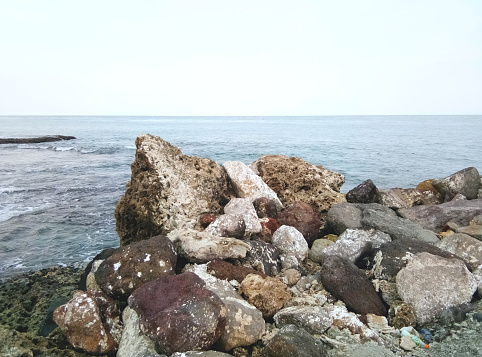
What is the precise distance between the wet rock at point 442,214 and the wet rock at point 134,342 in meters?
5.71

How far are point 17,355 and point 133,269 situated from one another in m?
1.41

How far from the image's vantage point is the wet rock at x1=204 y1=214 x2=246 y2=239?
5.86m

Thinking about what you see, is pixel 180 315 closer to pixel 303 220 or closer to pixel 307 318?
pixel 307 318

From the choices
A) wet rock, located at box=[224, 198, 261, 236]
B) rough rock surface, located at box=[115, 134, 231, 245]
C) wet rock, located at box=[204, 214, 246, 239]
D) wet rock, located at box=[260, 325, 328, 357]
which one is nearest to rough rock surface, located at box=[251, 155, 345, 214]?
wet rock, located at box=[224, 198, 261, 236]

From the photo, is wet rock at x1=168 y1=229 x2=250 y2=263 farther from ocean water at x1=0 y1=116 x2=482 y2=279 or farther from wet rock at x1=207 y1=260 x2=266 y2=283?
ocean water at x1=0 y1=116 x2=482 y2=279

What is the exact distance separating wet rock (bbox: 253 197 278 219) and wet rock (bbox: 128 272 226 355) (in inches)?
141

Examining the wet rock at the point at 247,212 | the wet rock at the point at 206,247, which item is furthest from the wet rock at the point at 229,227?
the wet rock at the point at 206,247

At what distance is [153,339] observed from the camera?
340 cm

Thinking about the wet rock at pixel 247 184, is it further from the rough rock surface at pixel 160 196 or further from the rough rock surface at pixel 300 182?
the rough rock surface at pixel 160 196

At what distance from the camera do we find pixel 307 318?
3.92m

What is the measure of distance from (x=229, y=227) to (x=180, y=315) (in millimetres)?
2558

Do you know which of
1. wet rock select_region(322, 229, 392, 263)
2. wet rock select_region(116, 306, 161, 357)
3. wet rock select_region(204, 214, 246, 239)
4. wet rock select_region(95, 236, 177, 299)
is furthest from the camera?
wet rock select_region(204, 214, 246, 239)

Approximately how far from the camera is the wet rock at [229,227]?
5863 mm

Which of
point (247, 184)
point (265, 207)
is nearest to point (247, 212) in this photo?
point (265, 207)
